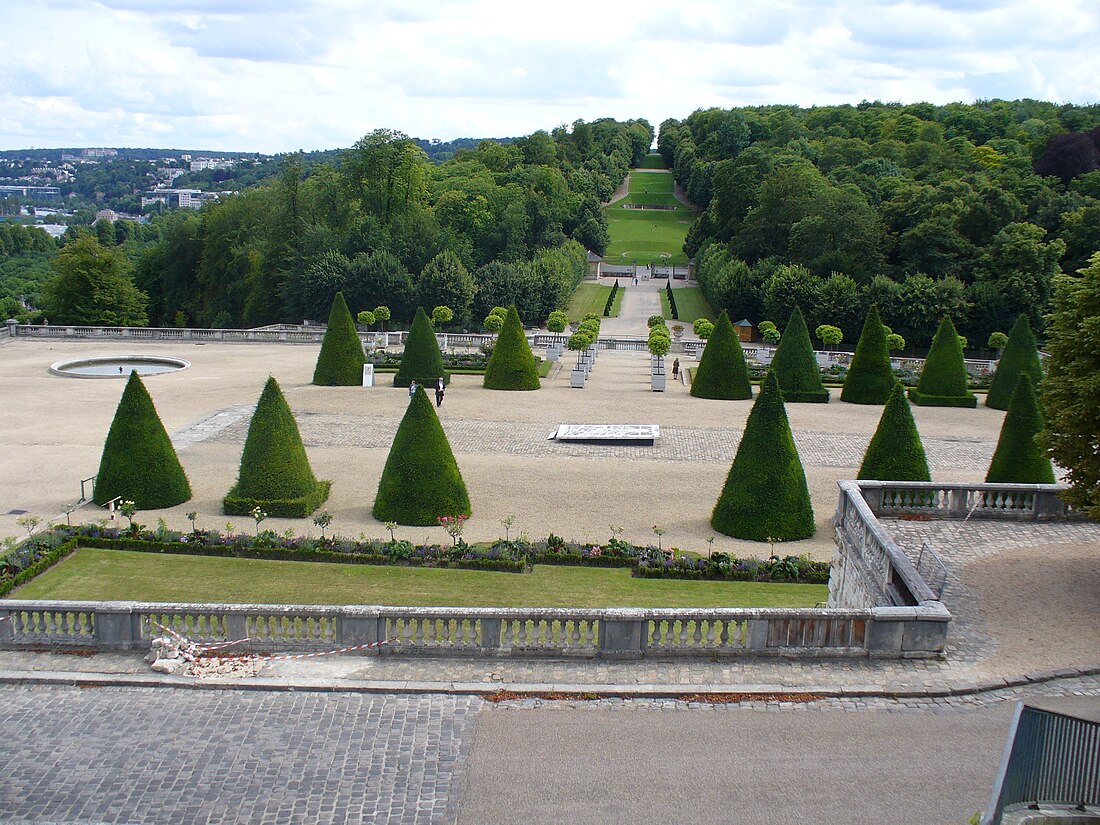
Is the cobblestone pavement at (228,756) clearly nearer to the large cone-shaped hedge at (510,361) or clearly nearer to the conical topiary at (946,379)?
the large cone-shaped hedge at (510,361)

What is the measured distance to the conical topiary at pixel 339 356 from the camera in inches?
1912

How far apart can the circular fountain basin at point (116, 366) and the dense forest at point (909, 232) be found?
43.2 m

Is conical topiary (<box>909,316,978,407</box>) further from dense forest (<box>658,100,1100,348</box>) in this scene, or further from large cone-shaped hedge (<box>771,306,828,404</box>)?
dense forest (<box>658,100,1100,348</box>)

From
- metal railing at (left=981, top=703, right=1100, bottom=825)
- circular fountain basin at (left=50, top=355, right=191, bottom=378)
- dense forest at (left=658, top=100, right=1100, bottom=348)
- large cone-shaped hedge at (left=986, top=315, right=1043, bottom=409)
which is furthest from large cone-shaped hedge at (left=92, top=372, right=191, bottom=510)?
dense forest at (left=658, top=100, right=1100, bottom=348)

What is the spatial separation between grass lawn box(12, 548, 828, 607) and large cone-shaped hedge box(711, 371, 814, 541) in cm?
351

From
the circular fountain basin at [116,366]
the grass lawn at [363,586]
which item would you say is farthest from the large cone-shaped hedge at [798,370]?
the circular fountain basin at [116,366]

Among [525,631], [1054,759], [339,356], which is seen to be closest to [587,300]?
[339,356]

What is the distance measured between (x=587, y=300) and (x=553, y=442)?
67.4 metres

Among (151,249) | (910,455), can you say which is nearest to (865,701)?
(910,455)

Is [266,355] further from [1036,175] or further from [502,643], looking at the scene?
[1036,175]

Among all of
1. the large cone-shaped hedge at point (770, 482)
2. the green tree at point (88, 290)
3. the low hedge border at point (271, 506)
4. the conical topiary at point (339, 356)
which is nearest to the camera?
the large cone-shaped hedge at point (770, 482)

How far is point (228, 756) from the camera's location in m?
12.1

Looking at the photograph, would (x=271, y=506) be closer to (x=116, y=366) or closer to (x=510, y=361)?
(x=510, y=361)

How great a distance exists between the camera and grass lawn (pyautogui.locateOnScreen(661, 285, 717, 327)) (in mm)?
92438
